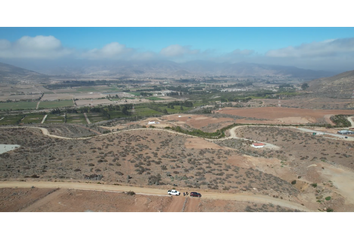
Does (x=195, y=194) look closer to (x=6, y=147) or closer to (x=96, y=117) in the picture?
(x=6, y=147)

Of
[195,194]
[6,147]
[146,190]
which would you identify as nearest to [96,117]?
[6,147]

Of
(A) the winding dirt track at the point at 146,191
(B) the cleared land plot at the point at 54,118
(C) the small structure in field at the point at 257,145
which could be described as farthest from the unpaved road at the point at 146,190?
(B) the cleared land plot at the point at 54,118

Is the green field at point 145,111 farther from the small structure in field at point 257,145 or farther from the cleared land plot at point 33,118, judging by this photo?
the small structure in field at point 257,145

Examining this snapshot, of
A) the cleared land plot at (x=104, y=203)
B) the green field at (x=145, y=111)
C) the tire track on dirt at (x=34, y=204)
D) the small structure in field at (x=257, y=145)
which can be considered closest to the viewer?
the tire track on dirt at (x=34, y=204)

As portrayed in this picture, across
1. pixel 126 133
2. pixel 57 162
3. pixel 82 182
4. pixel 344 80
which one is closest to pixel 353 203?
pixel 82 182

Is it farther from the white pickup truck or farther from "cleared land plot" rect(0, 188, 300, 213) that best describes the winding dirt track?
"cleared land plot" rect(0, 188, 300, 213)

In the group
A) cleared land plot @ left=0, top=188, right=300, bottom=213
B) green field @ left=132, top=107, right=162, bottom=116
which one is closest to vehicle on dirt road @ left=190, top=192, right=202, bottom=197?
cleared land plot @ left=0, top=188, right=300, bottom=213
